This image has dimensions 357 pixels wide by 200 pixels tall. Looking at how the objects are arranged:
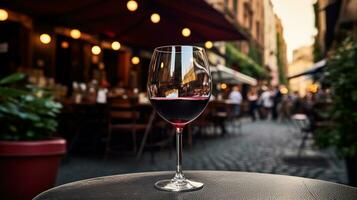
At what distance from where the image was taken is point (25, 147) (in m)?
2.71

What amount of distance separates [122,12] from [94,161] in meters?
2.64

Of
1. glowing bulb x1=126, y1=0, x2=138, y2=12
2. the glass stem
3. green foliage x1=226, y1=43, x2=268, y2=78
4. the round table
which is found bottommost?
the round table

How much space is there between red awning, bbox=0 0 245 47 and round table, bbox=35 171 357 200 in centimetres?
513

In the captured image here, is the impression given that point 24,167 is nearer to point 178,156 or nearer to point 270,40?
point 178,156

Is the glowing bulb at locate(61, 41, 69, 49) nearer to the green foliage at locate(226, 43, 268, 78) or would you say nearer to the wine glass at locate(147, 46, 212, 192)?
the wine glass at locate(147, 46, 212, 192)

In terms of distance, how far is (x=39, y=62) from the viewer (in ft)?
32.4

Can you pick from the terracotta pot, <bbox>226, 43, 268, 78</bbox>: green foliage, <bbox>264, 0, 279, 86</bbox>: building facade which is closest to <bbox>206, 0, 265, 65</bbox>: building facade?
<bbox>264, 0, 279, 86</bbox>: building facade

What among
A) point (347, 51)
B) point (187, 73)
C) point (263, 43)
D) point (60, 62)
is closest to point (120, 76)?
point (60, 62)

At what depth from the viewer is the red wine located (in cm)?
98

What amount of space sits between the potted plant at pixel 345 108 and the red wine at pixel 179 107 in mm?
3476

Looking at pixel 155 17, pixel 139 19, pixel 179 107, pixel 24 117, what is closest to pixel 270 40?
pixel 139 19

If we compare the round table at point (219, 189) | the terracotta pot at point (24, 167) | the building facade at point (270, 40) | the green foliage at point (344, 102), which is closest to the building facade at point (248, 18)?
the building facade at point (270, 40)

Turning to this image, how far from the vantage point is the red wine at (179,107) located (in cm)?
98

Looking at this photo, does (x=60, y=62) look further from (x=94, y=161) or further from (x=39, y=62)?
(x=94, y=161)
